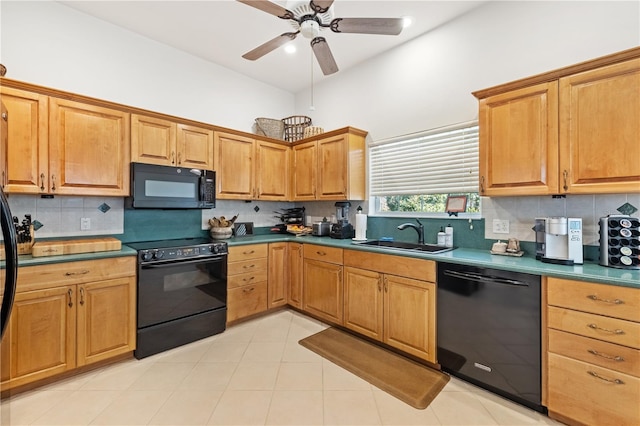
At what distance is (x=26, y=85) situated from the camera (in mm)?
2137

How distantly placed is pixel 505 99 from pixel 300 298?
2782mm

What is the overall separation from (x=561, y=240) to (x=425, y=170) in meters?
1.37

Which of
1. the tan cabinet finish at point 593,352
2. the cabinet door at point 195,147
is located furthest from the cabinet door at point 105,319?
the tan cabinet finish at point 593,352

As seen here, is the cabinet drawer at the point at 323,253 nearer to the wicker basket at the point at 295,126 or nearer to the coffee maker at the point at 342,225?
the coffee maker at the point at 342,225

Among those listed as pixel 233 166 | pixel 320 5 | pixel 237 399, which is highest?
pixel 320 5

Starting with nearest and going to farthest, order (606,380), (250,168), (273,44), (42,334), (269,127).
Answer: (606,380) → (42,334) → (273,44) → (250,168) → (269,127)

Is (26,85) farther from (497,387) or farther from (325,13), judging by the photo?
(497,387)

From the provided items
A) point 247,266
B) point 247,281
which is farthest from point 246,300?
point 247,266

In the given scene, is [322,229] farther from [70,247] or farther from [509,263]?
[70,247]

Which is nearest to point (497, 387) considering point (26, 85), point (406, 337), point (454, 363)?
point (454, 363)

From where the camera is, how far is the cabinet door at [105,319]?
2.16 metres

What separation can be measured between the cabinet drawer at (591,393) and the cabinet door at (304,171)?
2.74 meters

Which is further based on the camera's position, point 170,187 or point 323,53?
point 170,187

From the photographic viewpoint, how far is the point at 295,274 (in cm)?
344
